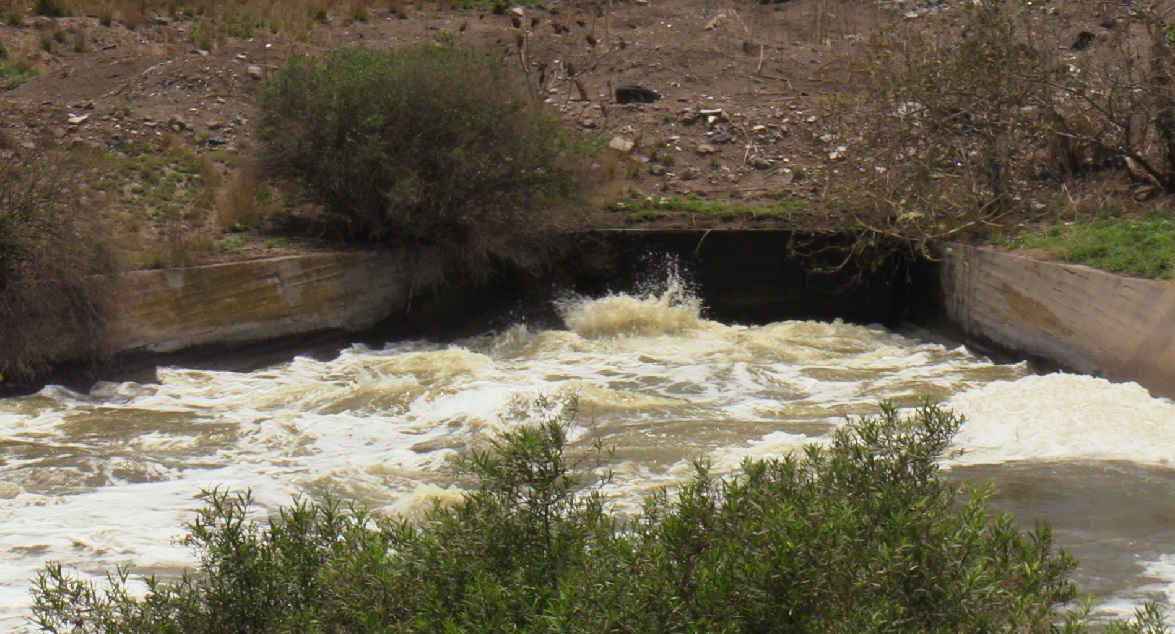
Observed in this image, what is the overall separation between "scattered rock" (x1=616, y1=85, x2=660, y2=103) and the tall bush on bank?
1012cm

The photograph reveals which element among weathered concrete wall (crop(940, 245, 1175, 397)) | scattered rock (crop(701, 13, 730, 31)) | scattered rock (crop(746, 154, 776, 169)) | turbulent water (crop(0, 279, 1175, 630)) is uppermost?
scattered rock (crop(701, 13, 730, 31))

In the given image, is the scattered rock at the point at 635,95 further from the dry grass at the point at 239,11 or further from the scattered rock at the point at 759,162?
the dry grass at the point at 239,11

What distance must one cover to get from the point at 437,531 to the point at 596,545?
1.90ft

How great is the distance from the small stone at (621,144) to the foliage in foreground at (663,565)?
14476mm

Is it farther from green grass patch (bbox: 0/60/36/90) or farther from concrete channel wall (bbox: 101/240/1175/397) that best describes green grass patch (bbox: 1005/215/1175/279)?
green grass patch (bbox: 0/60/36/90)

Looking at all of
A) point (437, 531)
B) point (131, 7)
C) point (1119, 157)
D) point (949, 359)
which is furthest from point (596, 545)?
point (131, 7)

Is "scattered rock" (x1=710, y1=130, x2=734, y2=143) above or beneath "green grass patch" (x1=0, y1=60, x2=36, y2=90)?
beneath

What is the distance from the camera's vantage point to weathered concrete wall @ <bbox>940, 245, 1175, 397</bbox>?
11.6 metres

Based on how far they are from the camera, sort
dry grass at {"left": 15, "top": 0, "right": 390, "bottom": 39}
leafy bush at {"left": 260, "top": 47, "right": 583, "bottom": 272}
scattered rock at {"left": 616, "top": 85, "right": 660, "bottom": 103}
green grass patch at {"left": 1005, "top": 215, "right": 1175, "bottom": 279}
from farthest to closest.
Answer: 1. dry grass at {"left": 15, "top": 0, "right": 390, "bottom": 39}
2. scattered rock at {"left": 616, "top": 85, "right": 660, "bottom": 103}
3. leafy bush at {"left": 260, "top": 47, "right": 583, "bottom": 272}
4. green grass patch at {"left": 1005, "top": 215, "right": 1175, "bottom": 279}

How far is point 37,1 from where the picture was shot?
23.5 metres

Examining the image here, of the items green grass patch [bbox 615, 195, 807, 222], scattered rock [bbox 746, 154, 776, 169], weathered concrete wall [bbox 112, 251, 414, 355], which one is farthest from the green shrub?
scattered rock [bbox 746, 154, 776, 169]

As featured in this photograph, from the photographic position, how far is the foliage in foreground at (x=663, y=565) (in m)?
3.95

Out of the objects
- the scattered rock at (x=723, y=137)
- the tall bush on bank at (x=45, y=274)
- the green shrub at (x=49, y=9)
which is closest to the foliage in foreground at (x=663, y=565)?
the tall bush on bank at (x=45, y=274)

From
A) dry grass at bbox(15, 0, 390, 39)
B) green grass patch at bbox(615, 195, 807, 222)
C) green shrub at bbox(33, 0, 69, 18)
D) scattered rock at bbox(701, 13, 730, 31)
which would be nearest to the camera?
green grass patch at bbox(615, 195, 807, 222)
